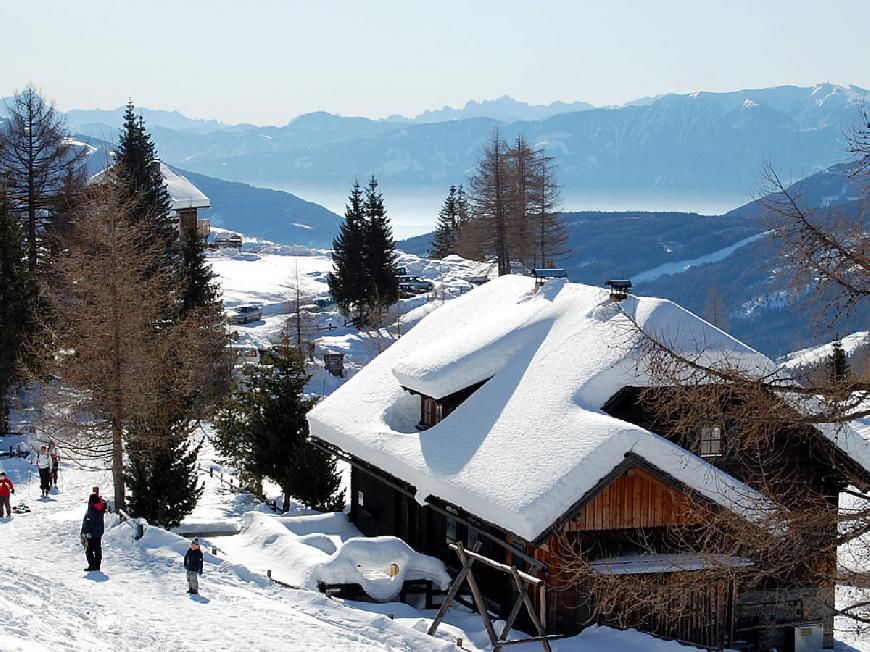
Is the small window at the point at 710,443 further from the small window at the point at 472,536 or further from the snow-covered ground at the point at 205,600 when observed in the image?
the small window at the point at 472,536

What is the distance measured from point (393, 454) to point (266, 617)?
532 cm

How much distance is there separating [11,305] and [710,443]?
29221 millimetres

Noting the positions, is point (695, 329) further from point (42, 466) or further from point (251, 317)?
point (251, 317)

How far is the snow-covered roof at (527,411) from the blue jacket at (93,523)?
6.28m

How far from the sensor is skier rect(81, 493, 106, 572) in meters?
21.8

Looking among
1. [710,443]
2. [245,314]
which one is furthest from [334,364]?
[710,443]

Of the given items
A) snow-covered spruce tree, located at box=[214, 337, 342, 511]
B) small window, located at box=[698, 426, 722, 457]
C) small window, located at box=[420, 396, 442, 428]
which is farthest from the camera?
snow-covered spruce tree, located at box=[214, 337, 342, 511]

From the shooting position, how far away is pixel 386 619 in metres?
20.5

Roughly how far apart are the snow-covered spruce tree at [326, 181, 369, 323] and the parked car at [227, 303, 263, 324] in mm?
7231

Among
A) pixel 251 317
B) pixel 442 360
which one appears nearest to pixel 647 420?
pixel 442 360

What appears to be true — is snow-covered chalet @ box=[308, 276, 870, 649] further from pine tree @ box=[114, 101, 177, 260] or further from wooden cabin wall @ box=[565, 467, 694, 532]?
pine tree @ box=[114, 101, 177, 260]

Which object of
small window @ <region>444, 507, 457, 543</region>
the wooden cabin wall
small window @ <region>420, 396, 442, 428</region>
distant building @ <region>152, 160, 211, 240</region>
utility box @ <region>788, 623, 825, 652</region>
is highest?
distant building @ <region>152, 160, 211, 240</region>

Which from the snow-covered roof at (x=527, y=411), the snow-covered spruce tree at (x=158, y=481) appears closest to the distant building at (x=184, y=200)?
the snow-covered spruce tree at (x=158, y=481)

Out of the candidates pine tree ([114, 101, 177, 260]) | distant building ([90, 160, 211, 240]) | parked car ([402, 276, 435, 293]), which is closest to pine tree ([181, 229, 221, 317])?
pine tree ([114, 101, 177, 260])
